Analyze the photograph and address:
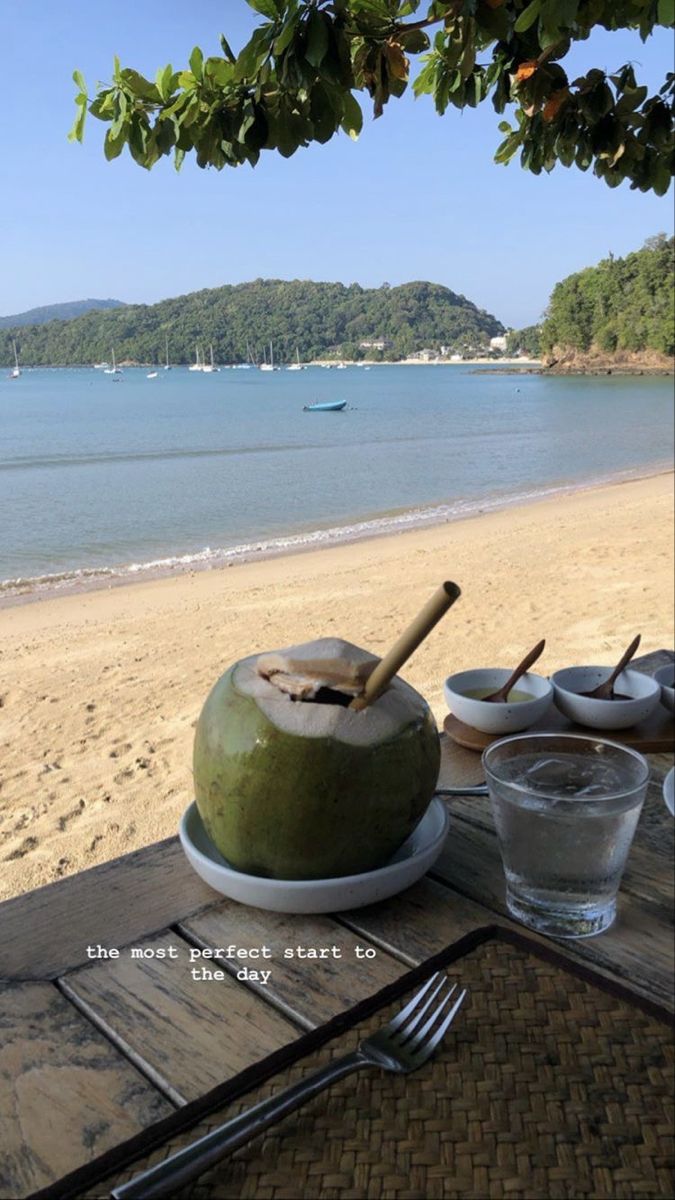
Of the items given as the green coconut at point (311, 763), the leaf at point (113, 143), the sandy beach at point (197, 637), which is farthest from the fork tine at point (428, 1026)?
the sandy beach at point (197, 637)

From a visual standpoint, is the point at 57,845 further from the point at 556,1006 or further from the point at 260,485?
the point at 260,485

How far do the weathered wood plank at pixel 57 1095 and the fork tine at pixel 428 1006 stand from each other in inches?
7.5

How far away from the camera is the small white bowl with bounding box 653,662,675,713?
1.57 m

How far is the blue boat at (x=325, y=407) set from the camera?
2909 centimetres

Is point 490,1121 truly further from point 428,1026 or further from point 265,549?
point 265,549

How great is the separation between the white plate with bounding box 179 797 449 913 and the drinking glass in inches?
3.8

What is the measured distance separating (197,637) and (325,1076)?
5833 mm

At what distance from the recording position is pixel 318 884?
958 millimetres

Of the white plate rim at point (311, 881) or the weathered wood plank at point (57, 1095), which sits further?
the white plate rim at point (311, 881)

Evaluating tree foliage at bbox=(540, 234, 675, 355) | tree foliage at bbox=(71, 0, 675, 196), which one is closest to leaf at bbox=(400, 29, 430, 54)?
tree foliage at bbox=(71, 0, 675, 196)

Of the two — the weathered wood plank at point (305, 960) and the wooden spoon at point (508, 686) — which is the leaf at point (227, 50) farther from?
the weathered wood plank at point (305, 960)

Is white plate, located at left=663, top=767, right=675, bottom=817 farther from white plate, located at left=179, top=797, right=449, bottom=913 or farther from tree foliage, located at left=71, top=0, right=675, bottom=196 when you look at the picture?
tree foliage, located at left=71, top=0, right=675, bottom=196

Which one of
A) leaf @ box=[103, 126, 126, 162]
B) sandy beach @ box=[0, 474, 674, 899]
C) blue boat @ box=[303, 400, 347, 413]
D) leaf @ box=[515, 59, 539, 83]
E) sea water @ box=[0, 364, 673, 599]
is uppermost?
leaf @ box=[515, 59, 539, 83]

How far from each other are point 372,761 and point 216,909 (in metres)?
0.25
